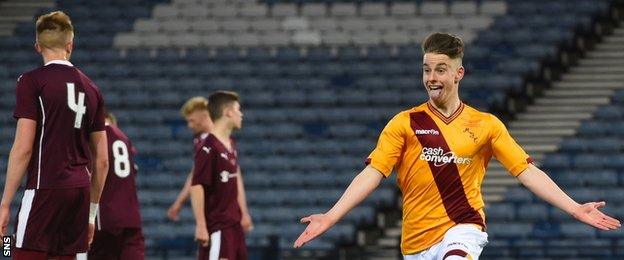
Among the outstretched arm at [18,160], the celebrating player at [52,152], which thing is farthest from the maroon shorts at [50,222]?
the outstretched arm at [18,160]

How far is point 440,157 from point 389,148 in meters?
0.24

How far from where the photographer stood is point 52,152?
6492 mm

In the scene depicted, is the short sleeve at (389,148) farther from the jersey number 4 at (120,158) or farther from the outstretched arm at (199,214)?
the outstretched arm at (199,214)

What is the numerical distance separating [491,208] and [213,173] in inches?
245

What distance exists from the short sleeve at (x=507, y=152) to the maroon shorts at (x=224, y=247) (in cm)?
376

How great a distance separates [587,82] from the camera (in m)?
18.2

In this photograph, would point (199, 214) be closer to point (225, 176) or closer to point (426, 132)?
point (225, 176)

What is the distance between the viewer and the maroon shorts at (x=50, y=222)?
6.48m

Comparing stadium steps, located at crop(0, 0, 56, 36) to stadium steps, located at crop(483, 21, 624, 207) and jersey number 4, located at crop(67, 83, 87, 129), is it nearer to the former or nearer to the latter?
stadium steps, located at crop(483, 21, 624, 207)

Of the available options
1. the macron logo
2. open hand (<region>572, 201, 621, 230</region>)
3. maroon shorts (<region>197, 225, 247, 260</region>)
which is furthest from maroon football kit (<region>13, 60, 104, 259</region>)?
maroon shorts (<region>197, 225, 247, 260</region>)

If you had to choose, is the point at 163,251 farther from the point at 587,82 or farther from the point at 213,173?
the point at 587,82

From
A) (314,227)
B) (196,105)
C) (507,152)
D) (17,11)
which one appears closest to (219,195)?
(196,105)

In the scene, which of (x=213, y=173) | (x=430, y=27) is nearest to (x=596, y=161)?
(x=430, y=27)

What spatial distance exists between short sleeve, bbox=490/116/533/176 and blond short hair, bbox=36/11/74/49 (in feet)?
6.93
